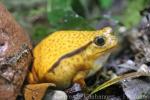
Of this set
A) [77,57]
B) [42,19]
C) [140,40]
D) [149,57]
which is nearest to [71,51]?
[77,57]

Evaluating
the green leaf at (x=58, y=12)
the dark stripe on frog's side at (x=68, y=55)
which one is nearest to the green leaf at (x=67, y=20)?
the green leaf at (x=58, y=12)

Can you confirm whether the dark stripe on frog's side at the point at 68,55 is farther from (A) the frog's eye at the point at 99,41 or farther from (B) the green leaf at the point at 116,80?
(B) the green leaf at the point at 116,80

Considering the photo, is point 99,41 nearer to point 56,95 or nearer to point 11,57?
point 56,95

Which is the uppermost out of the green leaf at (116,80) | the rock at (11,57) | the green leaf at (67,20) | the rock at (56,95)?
the green leaf at (67,20)

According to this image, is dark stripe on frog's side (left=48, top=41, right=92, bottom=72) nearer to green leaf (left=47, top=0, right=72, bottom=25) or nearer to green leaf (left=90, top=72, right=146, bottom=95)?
green leaf (left=90, top=72, right=146, bottom=95)

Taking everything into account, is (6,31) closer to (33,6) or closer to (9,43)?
(9,43)

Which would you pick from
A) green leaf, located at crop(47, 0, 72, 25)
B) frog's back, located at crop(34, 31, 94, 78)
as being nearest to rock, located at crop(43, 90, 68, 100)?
frog's back, located at crop(34, 31, 94, 78)

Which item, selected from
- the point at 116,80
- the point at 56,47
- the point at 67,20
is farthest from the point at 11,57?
the point at 67,20
